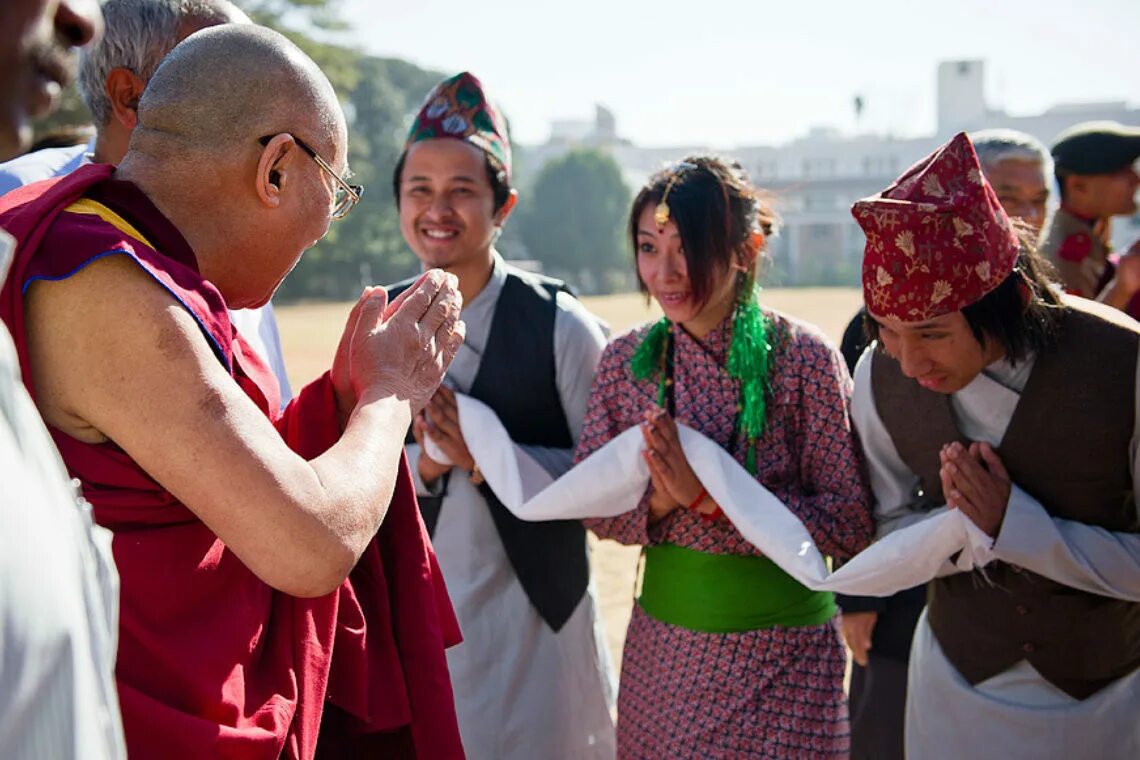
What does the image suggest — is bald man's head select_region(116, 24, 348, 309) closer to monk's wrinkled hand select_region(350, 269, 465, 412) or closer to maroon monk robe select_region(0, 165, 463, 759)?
maroon monk robe select_region(0, 165, 463, 759)

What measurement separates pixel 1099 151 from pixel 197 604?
14.3 feet

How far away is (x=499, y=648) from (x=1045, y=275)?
192cm

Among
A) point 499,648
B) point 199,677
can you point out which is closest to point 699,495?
point 499,648

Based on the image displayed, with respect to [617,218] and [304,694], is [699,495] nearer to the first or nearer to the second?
[304,694]

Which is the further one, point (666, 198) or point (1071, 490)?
point (666, 198)

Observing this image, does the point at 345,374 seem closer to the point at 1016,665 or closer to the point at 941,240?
the point at 941,240

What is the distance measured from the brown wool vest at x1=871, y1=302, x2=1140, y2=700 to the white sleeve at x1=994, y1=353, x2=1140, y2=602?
0.05 metres

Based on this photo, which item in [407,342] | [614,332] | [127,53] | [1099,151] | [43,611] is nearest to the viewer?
[43,611]

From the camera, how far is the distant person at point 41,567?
906 mm

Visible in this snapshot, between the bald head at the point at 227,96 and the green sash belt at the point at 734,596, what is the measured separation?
166 centimetres

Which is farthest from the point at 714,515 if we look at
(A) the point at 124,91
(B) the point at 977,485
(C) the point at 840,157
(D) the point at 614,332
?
(C) the point at 840,157

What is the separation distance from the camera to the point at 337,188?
1.92 metres

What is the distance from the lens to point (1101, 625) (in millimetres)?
2506

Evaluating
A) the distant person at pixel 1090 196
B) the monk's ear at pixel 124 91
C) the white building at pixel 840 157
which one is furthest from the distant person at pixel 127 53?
the white building at pixel 840 157
